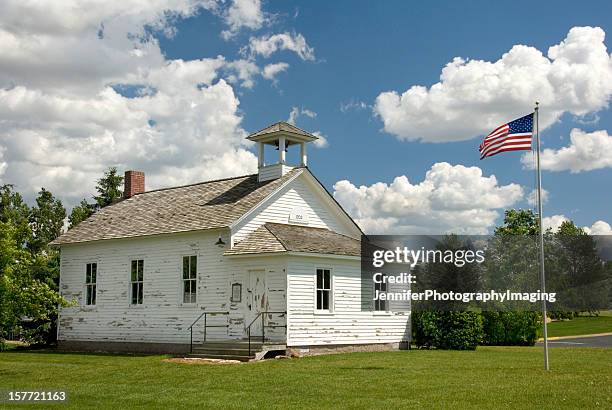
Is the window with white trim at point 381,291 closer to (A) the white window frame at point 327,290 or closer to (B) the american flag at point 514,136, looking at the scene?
(A) the white window frame at point 327,290

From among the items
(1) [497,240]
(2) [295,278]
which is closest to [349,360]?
(2) [295,278]

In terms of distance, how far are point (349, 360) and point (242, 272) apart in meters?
5.29

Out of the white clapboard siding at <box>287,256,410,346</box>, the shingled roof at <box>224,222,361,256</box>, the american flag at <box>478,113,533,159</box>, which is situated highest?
the american flag at <box>478,113,533,159</box>

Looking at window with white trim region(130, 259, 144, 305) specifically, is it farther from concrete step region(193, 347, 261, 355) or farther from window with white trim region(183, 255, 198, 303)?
A: concrete step region(193, 347, 261, 355)

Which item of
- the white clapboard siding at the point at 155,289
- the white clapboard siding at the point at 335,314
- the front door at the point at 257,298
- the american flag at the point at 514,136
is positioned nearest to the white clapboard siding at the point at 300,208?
the white clapboard siding at the point at 155,289

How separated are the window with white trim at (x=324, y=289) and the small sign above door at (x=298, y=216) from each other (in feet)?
11.1

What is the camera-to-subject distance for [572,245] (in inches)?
1750

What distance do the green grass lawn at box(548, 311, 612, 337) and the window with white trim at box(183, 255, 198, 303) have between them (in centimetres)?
2678

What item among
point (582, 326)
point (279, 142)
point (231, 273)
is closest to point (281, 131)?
point (279, 142)

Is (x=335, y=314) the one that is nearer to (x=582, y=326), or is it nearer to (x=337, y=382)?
(x=337, y=382)

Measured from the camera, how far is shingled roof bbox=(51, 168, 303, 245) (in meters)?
27.2

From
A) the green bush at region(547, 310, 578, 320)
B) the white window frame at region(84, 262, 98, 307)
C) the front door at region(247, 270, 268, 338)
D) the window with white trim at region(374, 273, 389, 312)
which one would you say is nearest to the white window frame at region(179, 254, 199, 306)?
the front door at region(247, 270, 268, 338)

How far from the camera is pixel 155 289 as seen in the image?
2806 cm

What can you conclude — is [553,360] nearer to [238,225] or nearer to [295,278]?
[295,278]
